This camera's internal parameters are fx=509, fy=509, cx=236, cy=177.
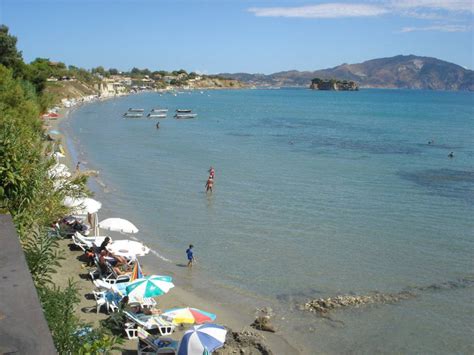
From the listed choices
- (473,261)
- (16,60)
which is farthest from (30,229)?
(16,60)

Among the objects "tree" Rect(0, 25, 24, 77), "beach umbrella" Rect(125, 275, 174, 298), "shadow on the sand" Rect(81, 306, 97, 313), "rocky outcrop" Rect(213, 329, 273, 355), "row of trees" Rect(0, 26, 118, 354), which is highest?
"tree" Rect(0, 25, 24, 77)

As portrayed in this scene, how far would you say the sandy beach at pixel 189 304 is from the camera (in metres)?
13.5

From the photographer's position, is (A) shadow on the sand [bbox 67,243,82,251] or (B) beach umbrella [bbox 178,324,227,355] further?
(A) shadow on the sand [bbox 67,243,82,251]

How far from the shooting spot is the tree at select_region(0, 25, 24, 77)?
2379 inches

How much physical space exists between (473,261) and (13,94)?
90.7ft

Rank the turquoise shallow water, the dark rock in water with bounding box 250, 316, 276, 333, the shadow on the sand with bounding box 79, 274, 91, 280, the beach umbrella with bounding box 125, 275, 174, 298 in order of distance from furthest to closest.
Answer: the shadow on the sand with bounding box 79, 274, 91, 280, the turquoise shallow water, the dark rock in water with bounding box 250, 316, 276, 333, the beach umbrella with bounding box 125, 275, 174, 298

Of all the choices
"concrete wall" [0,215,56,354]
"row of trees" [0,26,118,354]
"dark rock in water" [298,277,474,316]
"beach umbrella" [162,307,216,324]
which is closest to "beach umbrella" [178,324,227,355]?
"beach umbrella" [162,307,216,324]

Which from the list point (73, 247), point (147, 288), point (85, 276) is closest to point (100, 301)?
point (147, 288)

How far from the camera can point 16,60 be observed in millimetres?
62344

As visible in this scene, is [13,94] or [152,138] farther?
[152,138]

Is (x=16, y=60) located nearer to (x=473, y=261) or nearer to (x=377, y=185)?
(x=377, y=185)

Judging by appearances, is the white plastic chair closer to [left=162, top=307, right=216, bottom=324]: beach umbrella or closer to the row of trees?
[left=162, top=307, right=216, bottom=324]: beach umbrella

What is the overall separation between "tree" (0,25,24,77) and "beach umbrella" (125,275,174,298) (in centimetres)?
5263

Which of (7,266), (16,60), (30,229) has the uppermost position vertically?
(16,60)
